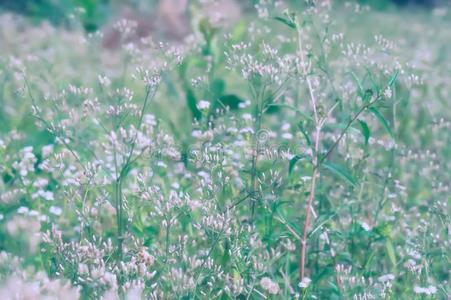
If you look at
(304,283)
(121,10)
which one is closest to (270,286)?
(304,283)

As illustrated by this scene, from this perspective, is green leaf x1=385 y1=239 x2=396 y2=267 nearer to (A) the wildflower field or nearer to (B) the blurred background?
(A) the wildflower field

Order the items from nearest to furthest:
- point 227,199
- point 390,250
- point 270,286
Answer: point 270,286 → point 390,250 → point 227,199

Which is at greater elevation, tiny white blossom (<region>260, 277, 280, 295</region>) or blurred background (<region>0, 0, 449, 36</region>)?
blurred background (<region>0, 0, 449, 36</region>)

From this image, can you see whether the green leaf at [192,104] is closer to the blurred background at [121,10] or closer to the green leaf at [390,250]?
the green leaf at [390,250]

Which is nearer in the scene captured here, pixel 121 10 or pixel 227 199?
pixel 227 199

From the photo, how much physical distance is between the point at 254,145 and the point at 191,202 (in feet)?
1.45

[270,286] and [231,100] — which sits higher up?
[231,100]

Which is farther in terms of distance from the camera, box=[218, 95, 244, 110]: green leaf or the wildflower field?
box=[218, 95, 244, 110]: green leaf

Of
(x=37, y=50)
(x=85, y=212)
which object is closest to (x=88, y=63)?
(x=37, y=50)

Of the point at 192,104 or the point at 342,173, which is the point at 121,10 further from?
the point at 342,173

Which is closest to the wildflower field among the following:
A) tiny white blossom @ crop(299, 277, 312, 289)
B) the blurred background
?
tiny white blossom @ crop(299, 277, 312, 289)

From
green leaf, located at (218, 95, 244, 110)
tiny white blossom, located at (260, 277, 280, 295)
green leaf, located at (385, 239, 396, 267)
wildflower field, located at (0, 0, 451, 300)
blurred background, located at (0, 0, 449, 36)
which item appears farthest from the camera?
blurred background, located at (0, 0, 449, 36)

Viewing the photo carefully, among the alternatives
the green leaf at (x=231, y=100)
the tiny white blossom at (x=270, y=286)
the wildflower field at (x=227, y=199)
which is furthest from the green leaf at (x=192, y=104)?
the tiny white blossom at (x=270, y=286)

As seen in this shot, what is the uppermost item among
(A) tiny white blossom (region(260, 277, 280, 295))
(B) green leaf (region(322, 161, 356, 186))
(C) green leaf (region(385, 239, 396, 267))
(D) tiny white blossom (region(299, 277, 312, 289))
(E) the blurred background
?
(B) green leaf (region(322, 161, 356, 186))
